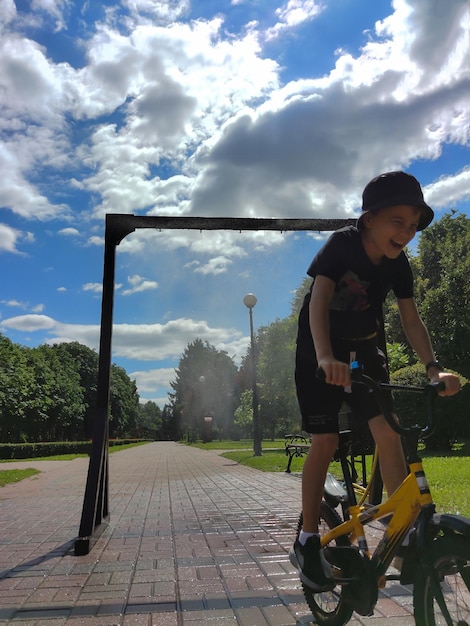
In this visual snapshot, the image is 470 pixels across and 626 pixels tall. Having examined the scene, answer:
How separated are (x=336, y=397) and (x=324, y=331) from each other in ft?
1.17

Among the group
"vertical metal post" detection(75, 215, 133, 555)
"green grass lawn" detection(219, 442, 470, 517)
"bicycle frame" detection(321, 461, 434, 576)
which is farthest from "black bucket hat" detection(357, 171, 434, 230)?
"green grass lawn" detection(219, 442, 470, 517)

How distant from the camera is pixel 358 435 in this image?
9.55 feet

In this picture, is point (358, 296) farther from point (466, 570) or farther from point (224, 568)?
point (224, 568)

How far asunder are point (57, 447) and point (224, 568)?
1187 inches

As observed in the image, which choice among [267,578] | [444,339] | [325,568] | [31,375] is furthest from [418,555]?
[31,375]

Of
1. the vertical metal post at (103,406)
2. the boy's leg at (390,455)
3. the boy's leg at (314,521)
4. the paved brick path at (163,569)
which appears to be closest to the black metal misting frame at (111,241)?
the vertical metal post at (103,406)

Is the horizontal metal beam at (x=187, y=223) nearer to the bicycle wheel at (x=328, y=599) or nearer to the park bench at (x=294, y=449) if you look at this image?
the bicycle wheel at (x=328, y=599)

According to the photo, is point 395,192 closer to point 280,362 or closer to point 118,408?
point 280,362

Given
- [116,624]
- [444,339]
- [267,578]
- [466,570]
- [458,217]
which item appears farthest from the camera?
[458,217]

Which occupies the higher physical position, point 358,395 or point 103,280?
point 103,280

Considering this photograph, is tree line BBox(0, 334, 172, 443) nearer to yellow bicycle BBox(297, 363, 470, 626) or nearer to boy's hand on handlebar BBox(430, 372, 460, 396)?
yellow bicycle BBox(297, 363, 470, 626)

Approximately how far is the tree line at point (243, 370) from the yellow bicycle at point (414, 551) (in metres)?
12.8

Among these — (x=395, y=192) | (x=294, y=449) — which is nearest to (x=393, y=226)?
(x=395, y=192)

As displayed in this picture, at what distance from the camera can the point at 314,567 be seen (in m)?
2.35
